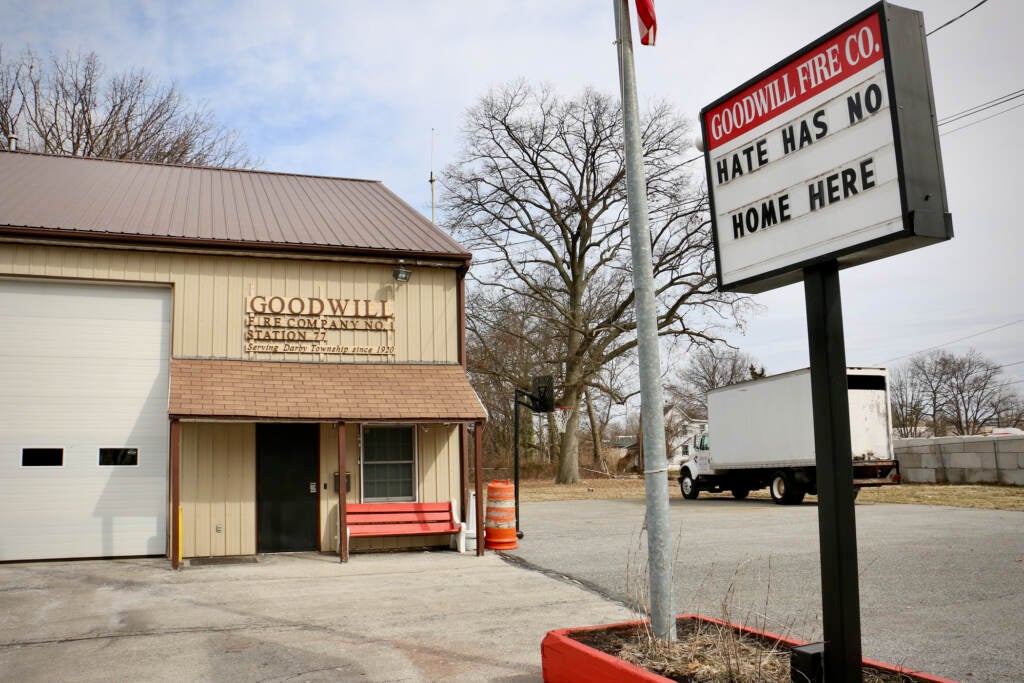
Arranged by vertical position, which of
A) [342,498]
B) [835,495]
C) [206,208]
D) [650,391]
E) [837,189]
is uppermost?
[206,208]

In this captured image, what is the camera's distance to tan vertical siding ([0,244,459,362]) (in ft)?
44.1

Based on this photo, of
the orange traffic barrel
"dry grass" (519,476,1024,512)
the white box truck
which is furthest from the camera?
"dry grass" (519,476,1024,512)

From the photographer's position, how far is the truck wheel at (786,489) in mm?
22344

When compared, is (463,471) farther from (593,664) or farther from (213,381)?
(593,664)

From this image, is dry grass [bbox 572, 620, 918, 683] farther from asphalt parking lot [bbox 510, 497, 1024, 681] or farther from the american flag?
the american flag

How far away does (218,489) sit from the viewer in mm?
13398

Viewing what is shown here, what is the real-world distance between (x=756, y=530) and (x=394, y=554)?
24.2ft

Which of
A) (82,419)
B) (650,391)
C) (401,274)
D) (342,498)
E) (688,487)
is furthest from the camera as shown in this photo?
(688,487)

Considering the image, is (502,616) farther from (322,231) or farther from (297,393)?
(322,231)

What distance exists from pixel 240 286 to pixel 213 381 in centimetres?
186

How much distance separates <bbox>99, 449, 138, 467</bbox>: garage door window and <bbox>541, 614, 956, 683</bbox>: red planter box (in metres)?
9.79

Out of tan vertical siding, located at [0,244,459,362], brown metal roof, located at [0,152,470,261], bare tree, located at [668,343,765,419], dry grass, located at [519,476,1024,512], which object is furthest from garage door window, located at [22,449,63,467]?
bare tree, located at [668,343,765,419]

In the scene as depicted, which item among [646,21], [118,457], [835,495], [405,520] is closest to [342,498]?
[405,520]

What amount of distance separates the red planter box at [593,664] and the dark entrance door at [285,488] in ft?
28.1
